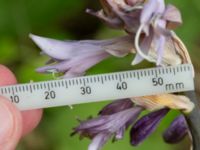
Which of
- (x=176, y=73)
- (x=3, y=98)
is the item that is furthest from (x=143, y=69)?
(x=3, y=98)

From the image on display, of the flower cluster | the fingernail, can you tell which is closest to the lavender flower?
the flower cluster

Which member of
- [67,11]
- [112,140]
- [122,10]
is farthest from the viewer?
[67,11]

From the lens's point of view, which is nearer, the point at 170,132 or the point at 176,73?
the point at 176,73

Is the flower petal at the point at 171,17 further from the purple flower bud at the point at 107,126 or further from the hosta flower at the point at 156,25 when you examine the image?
the purple flower bud at the point at 107,126

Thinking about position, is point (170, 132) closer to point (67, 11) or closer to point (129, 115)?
point (129, 115)

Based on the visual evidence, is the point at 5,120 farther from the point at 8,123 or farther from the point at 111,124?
the point at 111,124

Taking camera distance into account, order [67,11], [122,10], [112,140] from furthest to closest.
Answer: [67,11]
[112,140]
[122,10]

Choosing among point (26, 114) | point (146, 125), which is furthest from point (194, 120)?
point (26, 114)
